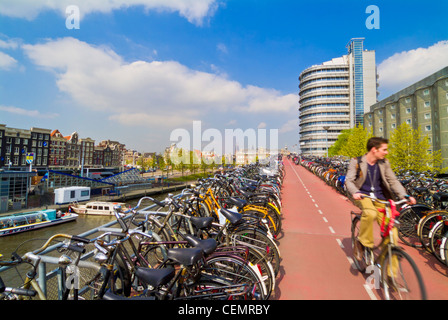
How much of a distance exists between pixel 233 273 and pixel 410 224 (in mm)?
4185

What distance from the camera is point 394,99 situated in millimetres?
45375

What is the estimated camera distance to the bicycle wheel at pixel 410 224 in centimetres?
420

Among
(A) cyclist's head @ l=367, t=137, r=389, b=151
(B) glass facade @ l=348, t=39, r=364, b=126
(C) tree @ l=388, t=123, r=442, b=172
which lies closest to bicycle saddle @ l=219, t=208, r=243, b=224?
(A) cyclist's head @ l=367, t=137, r=389, b=151

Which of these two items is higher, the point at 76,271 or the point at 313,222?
the point at 76,271

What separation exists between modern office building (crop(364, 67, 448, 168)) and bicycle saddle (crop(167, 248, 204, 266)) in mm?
27007

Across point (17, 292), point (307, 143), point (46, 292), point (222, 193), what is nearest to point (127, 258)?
point (46, 292)

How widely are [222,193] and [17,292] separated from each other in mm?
4436

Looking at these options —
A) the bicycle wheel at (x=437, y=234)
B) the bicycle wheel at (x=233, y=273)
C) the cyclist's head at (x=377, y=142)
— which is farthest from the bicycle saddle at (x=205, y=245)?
the bicycle wheel at (x=437, y=234)

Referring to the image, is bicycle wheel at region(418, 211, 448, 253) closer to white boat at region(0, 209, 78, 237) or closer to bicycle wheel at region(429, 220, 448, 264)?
bicycle wheel at region(429, 220, 448, 264)

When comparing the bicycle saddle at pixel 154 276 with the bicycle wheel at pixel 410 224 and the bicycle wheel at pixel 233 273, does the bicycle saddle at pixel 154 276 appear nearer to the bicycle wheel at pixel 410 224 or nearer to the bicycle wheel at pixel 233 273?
the bicycle wheel at pixel 233 273

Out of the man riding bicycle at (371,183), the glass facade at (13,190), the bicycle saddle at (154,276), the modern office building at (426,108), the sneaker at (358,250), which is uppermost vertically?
the modern office building at (426,108)

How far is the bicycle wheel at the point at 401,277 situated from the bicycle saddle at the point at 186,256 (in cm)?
187

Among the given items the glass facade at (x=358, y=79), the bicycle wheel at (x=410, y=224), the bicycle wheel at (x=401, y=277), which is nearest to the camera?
the bicycle wheel at (x=401, y=277)
